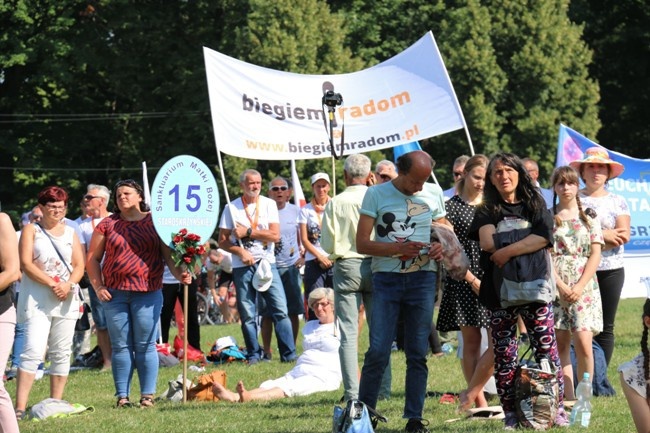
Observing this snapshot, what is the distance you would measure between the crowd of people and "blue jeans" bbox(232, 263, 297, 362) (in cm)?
262

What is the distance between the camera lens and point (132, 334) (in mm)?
10875

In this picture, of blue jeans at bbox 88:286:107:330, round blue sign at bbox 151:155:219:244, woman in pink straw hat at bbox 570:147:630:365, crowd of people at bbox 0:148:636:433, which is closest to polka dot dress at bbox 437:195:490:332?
crowd of people at bbox 0:148:636:433

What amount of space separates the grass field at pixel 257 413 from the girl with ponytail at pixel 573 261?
593 mm

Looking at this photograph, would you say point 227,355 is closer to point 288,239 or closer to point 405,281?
point 288,239

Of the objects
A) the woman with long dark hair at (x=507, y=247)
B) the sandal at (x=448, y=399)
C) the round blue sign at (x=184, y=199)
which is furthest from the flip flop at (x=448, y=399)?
the round blue sign at (x=184, y=199)

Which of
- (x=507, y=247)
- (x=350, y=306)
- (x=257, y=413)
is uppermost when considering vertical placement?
(x=507, y=247)

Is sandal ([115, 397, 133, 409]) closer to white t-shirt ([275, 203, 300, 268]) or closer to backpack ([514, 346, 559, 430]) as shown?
backpack ([514, 346, 559, 430])

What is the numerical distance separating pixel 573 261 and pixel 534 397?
1.95 meters

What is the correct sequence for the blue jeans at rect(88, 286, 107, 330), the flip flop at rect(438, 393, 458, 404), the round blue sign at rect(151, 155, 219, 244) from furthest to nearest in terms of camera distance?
1. the blue jeans at rect(88, 286, 107, 330)
2. the round blue sign at rect(151, 155, 219, 244)
3. the flip flop at rect(438, 393, 458, 404)

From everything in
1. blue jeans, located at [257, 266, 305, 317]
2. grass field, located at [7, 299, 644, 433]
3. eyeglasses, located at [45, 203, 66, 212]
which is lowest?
grass field, located at [7, 299, 644, 433]

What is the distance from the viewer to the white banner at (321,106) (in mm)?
13398

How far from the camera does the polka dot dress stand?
9594 millimetres

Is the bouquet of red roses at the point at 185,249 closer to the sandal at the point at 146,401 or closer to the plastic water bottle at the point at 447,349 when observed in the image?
the sandal at the point at 146,401

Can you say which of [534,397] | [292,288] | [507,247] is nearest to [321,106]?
[292,288]
